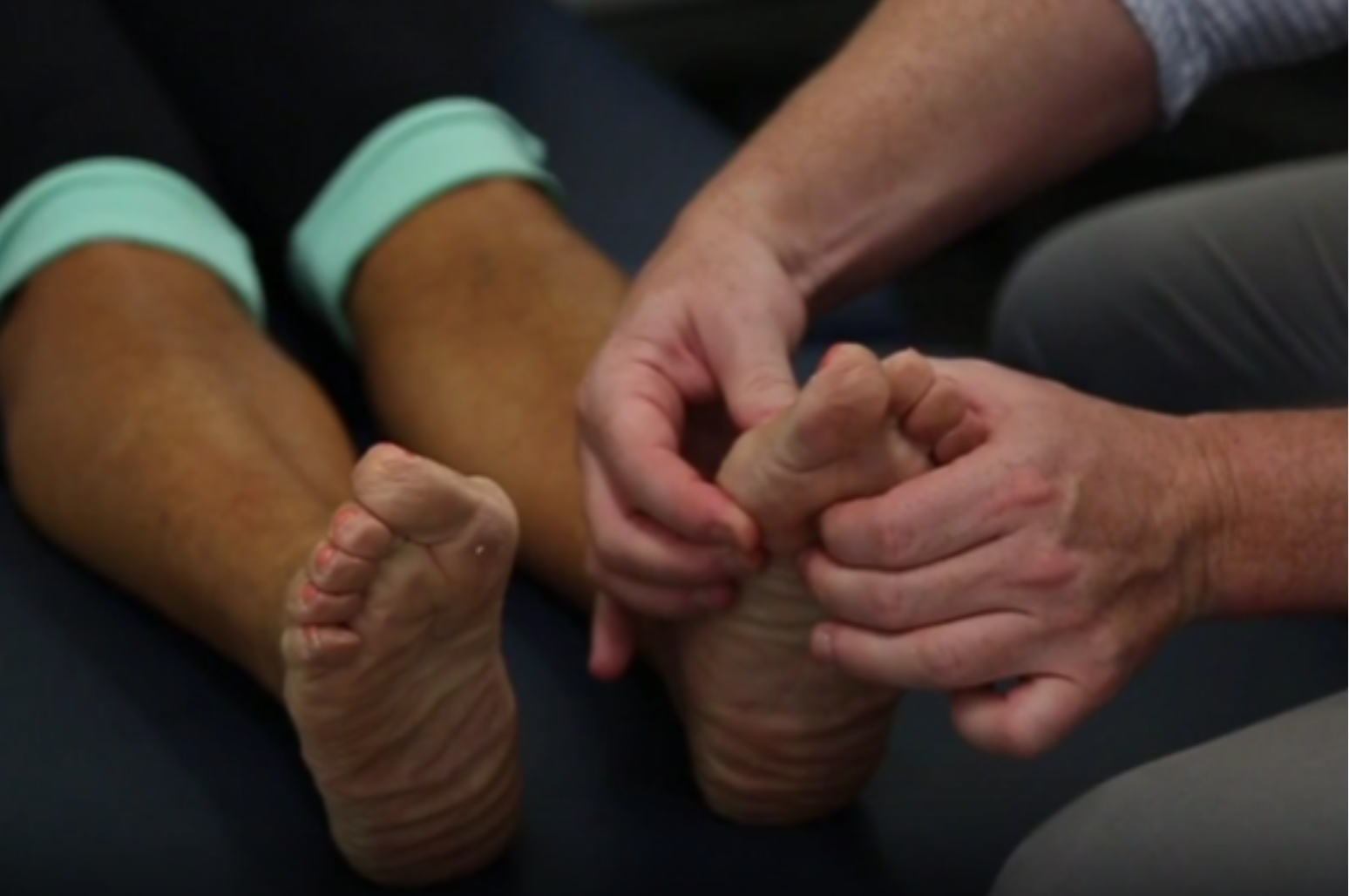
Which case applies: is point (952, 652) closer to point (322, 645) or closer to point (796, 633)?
point (796, 633)

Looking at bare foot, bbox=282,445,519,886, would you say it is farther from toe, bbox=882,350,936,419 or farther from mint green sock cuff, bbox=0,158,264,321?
mint green sock cuff, bbox=0,158,264,321

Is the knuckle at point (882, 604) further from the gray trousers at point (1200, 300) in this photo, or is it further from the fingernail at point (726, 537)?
the gray trousers at point (1200, 300)

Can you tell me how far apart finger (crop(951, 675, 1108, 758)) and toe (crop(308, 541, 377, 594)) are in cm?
25

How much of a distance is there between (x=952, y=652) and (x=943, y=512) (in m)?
0.06

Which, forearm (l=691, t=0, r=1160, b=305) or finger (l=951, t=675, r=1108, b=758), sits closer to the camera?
finger (l=951, t=675, r=1108, b=758)

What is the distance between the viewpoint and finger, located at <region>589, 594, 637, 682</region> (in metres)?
0.88

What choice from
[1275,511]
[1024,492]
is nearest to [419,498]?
[1024,492]

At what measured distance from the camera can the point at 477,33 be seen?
4.65ft

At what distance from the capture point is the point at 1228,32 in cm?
97

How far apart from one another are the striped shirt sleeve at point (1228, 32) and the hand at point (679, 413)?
25cm

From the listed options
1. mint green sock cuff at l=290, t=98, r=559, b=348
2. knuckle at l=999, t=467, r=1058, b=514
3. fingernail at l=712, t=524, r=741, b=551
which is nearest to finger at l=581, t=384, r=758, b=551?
fingernail at l=712, t=524, r=741, b=551

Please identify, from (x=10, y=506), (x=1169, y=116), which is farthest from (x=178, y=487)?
(x=1169, y=116)

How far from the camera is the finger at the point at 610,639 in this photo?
0.88m

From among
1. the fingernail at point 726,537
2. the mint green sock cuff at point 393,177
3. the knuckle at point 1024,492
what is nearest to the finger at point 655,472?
the fingernail at point 726,537
